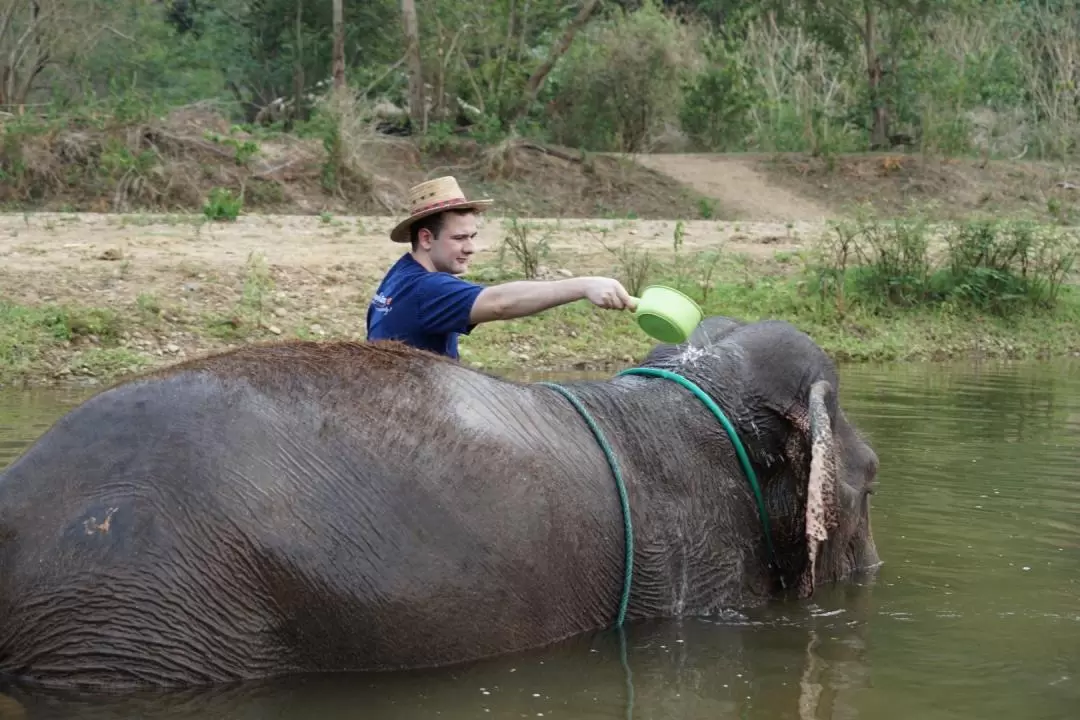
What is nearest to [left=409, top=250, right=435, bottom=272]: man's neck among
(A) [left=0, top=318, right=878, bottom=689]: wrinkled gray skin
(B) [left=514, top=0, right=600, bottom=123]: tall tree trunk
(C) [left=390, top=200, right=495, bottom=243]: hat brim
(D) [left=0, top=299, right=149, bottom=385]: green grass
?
(C) [left=390, top=200, right=495, bottom=243]: hat brim

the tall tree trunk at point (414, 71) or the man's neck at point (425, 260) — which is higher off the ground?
the tall tree trunk at point (414, 71)

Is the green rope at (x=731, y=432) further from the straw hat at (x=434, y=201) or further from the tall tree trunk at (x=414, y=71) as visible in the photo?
the tall tree trunk at (x=414, y=71)

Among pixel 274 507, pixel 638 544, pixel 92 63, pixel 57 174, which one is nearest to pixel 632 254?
pixel 57 174

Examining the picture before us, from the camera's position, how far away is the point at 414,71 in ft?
83.4

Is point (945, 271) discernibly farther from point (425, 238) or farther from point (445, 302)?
point (445, 302)

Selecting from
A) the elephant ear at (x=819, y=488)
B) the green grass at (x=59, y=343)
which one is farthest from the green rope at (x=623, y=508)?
the green grass at (x=59, y=343)

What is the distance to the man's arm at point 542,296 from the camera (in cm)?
502

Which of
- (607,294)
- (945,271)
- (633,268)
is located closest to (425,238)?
→ (607,294)

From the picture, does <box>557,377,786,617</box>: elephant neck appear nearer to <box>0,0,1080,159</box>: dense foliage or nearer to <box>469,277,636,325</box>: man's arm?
<box>469,277,636,325</box>: man's arm

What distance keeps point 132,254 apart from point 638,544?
361 inches

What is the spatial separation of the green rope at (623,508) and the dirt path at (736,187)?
1770cm

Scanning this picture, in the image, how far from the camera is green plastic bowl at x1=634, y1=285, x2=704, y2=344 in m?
5.10

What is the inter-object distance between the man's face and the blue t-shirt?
80mm

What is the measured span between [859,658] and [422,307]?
2038 mm
